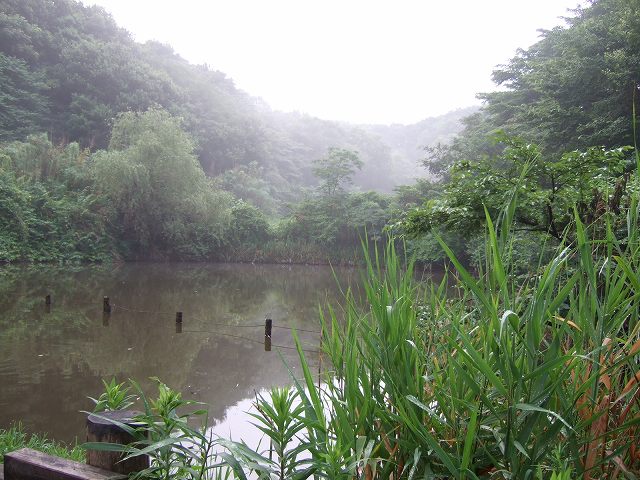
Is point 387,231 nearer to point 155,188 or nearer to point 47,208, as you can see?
point 47,208

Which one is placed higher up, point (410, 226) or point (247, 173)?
point (247, 173)

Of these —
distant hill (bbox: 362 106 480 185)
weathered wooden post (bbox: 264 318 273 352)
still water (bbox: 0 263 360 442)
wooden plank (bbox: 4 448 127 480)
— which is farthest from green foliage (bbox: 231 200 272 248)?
distant hill (bbox: 362 106 480 185)

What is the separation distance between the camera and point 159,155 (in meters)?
18.2

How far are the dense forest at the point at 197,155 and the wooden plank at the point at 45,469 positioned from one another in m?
3.65

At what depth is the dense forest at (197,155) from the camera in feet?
31.9

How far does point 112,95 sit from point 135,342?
22.3 meters

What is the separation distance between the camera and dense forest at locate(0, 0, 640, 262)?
383 inches

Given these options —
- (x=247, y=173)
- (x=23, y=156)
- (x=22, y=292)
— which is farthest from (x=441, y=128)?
(x=22, y=292)

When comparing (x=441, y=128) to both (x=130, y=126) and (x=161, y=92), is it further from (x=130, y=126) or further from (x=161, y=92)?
(x=130, y=126)

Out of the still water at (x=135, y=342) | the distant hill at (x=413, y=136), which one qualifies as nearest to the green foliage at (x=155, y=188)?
the still water at (x=135, y=342)

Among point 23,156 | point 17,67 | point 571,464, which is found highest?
point 17,67

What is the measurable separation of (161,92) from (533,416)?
100.0 ft

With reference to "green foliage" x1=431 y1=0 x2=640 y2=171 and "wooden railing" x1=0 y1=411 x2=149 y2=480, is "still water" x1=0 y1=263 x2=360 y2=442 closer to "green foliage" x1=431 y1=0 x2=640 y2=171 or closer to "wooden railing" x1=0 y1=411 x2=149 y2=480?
"wooden railing" x1=0 y1=411 x2=149 y2=480

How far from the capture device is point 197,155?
21.4m
